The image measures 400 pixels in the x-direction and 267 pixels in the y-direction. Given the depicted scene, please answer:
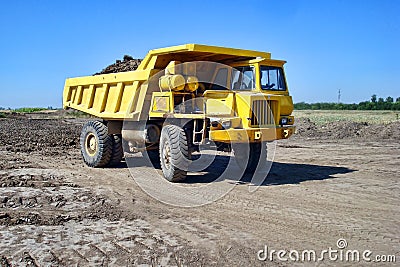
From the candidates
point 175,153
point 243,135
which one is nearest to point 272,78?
point 243,135

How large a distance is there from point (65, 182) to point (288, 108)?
4.67 meters

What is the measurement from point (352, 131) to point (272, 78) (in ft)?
44.6

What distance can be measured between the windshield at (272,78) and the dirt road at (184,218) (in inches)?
75.8

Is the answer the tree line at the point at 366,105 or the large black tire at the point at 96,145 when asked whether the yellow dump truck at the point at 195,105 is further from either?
the tree line at the point at 366,105

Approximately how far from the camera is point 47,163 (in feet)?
38.2

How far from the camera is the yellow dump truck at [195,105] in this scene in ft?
28.3

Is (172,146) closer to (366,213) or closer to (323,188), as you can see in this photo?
(323,188)

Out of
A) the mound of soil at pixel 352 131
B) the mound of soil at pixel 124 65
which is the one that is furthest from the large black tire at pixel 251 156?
the mound of soil at pixel 352 131

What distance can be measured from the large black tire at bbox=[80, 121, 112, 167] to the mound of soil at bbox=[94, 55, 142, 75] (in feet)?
6.00

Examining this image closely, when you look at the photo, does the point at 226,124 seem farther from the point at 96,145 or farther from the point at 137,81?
the point at 96,145

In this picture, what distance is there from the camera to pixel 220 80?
31.7 ft

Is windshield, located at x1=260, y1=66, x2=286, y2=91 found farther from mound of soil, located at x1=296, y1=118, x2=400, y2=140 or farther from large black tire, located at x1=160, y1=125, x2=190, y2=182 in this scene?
mound of soil, located at x1=296, y1=118, x2=400, y2=140

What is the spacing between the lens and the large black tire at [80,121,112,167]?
11.1 m

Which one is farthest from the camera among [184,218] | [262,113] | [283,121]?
[283,121]
